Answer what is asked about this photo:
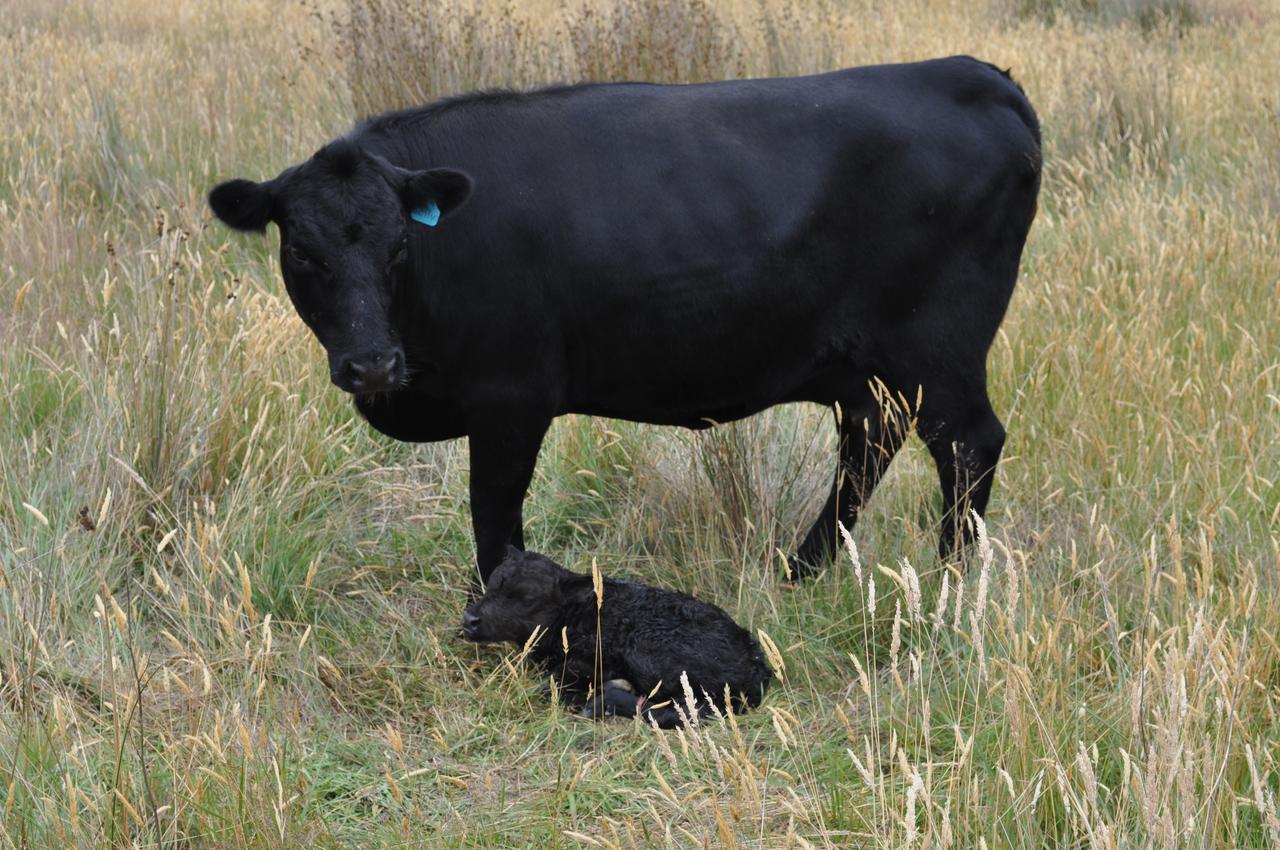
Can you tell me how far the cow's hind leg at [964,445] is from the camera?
496cm

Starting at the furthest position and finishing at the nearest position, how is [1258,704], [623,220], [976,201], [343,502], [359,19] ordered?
[359,19] < [343,502] < [976,201] < [623,220] < [1258,704]

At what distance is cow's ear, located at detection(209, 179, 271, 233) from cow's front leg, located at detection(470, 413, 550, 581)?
92 cm

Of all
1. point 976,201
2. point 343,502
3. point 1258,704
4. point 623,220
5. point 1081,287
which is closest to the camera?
point 1258,704

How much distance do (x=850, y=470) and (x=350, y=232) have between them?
2.03m

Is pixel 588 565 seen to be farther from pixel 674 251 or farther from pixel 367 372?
pixel 367 372

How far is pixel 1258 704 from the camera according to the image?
336cm

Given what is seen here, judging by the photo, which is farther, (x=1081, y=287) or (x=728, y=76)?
(x=728, y=76)

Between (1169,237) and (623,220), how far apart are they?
3.90 metres

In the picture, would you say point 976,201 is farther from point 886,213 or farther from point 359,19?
point 359,19

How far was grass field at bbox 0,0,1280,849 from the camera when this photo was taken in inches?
115

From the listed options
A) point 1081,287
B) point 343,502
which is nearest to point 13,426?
point 343,502

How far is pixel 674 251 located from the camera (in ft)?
15.0

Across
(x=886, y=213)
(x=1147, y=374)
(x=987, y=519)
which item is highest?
(x=886, y=213)

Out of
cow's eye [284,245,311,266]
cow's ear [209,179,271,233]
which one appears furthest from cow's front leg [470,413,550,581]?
cow's ear [209,179,271,233]
